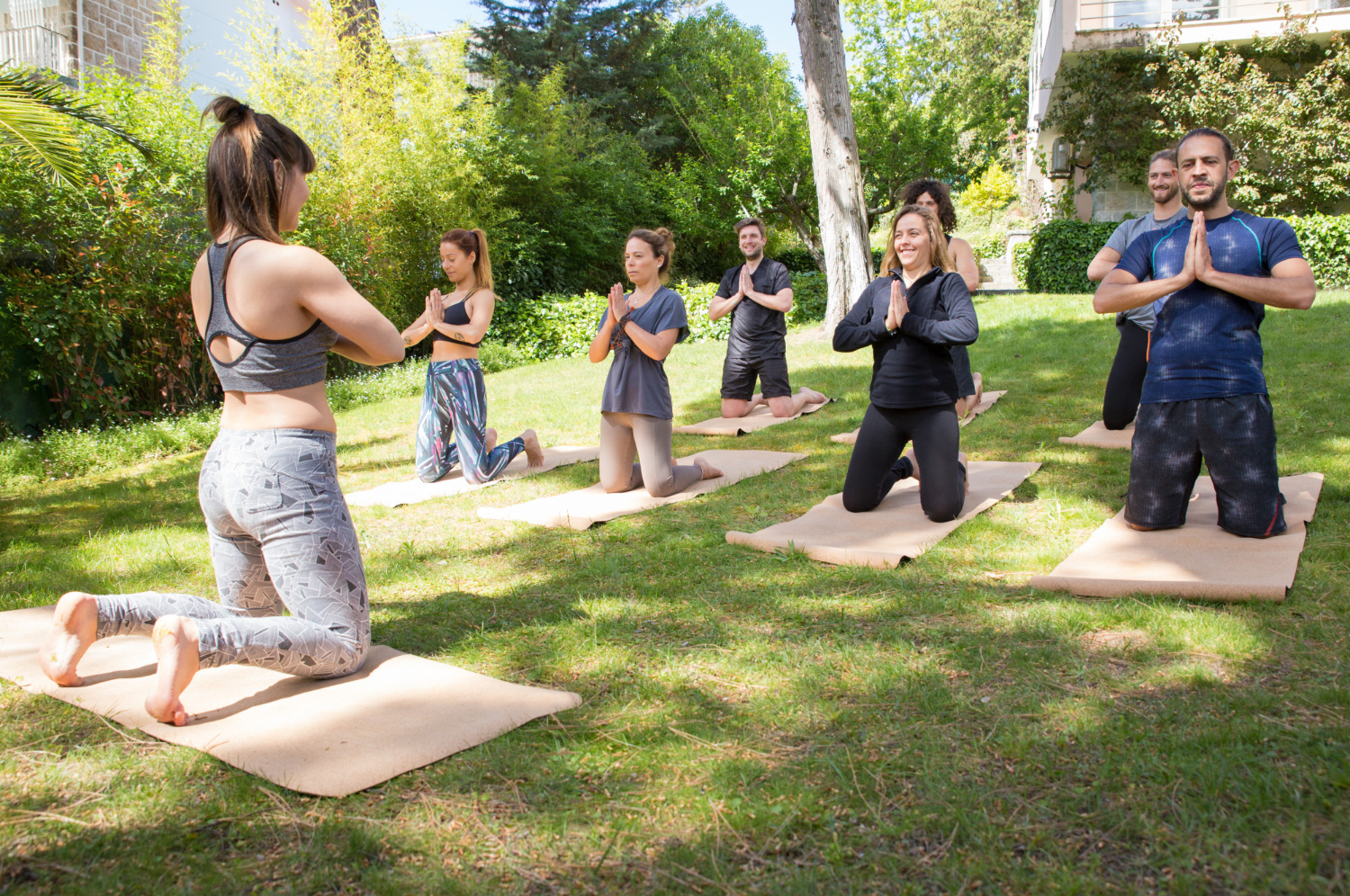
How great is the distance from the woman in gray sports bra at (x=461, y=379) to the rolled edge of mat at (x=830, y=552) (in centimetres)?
248

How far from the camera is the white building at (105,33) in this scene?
1356cm

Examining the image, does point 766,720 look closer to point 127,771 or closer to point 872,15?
point 127,771

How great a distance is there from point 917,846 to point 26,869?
1.96 meters

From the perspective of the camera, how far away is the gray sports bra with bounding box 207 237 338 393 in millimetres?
2646

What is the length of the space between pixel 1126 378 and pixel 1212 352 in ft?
8.00

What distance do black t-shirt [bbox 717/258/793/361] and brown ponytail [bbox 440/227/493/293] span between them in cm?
274

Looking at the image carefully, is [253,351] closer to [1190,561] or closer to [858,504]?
[858,504]

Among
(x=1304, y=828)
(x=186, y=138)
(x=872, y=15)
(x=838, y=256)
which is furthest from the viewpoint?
(x=872, y=15)

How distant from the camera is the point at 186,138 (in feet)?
35.0

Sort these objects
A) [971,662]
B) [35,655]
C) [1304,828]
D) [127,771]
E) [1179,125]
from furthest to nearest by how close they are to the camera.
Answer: [1179,125] → [35,655] → [971,662] → [127,771] → [1304,828]

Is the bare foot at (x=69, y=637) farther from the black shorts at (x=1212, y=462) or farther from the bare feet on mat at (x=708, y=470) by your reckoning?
the black shorts at (x=1212, y=462)

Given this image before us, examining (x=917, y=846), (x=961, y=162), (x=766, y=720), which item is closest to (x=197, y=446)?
(x=766, y=720)

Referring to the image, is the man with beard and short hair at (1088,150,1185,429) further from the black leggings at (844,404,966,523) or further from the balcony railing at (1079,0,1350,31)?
the balcony railing at (1079,0,1350,31)

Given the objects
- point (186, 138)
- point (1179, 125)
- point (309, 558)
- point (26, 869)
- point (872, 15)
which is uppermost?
point (872, 15)
